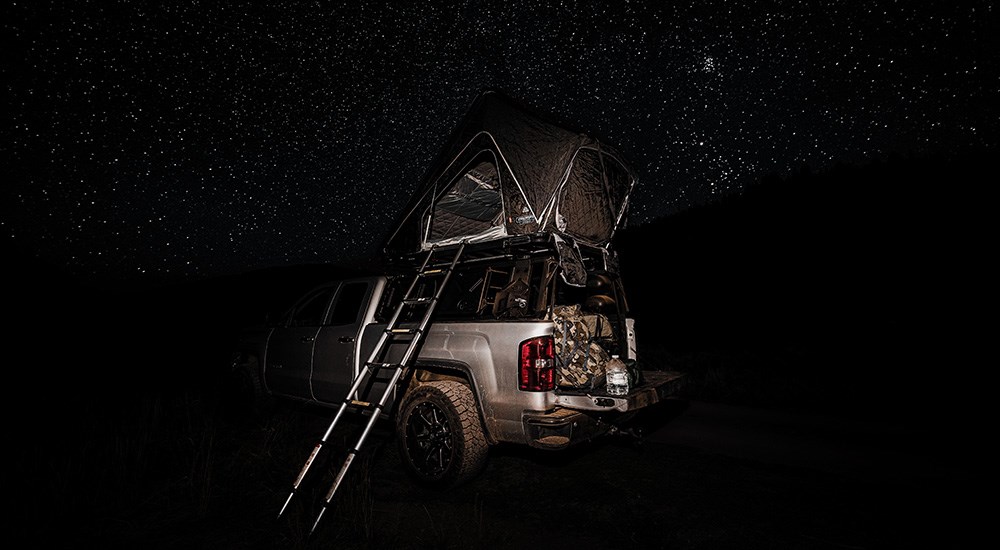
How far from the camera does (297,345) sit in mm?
5949

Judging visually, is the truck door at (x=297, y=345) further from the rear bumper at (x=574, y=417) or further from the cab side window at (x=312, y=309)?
the rear bumper at (x=574, y=417)

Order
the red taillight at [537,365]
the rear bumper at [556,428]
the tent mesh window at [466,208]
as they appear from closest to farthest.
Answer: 1. the rear bumper at [556,428]
2. the red taillight at [537,365]
3. the tent mesh window at [466,208]

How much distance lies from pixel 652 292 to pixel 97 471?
29555mm

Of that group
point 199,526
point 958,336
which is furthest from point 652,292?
point 199,526

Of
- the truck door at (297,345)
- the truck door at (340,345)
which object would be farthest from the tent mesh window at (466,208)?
the truck door at (297,345)

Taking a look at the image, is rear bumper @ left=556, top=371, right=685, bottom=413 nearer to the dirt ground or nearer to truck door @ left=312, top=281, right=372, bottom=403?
the dirt ground

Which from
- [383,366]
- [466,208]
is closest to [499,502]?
[383,366]

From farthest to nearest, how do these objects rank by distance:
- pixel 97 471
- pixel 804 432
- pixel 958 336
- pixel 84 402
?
pixel 958 336
pixel 84 402
pixel 804 432
pixel 97 471

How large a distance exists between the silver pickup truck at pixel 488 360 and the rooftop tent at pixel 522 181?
1.63ft

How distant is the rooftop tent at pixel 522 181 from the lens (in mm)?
4742

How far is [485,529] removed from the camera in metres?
3.14

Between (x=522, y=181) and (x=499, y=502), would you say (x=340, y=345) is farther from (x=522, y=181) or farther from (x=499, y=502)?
(x=522, y=181)

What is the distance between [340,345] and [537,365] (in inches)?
108

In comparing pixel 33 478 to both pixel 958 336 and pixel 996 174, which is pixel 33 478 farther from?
pixel 996 174
